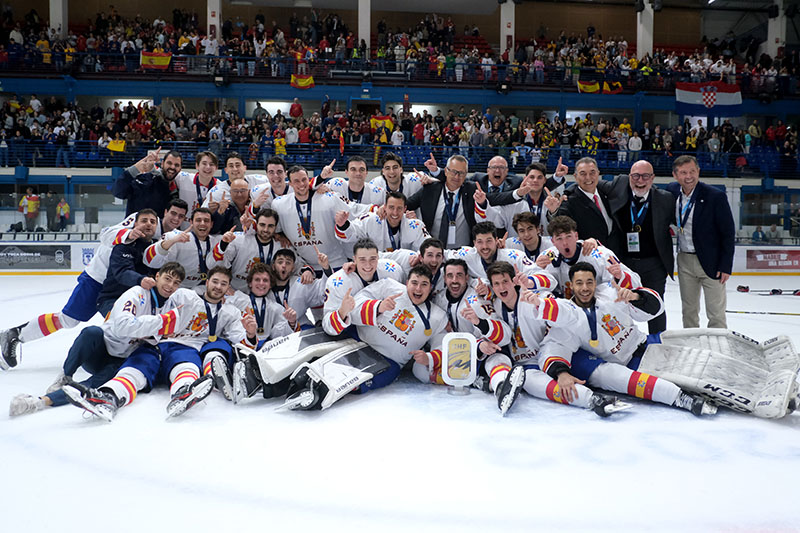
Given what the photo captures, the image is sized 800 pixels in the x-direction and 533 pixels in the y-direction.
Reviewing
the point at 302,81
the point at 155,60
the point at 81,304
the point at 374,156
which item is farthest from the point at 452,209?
the point at 155,60

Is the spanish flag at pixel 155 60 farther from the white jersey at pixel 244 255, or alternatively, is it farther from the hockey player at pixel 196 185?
the white jersey at pixel 244 255

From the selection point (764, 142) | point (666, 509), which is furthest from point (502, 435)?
point (764, 142)

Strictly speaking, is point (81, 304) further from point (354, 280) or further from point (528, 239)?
point (528, 239)

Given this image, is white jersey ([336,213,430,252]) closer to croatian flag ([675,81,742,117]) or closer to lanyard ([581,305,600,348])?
lanyard ([581,305,600,348])

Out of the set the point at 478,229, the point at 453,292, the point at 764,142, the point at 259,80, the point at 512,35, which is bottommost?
the point at 453,292

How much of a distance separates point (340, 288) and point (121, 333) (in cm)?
177

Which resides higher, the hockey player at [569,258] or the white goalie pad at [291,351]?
the hockey player at [569,258]

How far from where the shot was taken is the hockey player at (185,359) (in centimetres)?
437

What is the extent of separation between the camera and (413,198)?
22.7ft

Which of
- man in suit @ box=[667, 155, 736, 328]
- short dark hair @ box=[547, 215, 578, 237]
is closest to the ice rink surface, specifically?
short dark hair @ box=[547, 215, 578, 237]

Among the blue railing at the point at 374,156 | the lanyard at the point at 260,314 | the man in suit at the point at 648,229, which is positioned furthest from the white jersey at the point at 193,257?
the blue railing at the point at 374,156

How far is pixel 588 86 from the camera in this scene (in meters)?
24.4

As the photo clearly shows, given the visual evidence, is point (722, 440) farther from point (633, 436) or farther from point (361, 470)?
point (361, 470)

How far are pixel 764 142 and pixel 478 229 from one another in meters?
22.5
